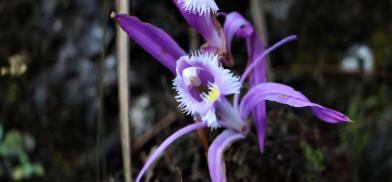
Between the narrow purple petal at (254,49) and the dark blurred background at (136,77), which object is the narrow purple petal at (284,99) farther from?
the dark blurred background at (136,77)

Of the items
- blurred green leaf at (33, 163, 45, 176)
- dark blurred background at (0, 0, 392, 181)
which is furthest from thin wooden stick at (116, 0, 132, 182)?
blurred green leaf at (33, 163, 45, 176)

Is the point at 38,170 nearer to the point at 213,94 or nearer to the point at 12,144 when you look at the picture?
the point at 12,144

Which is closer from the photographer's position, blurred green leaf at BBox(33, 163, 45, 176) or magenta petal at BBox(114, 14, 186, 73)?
magenta petal at BBox(114, 14, 186, 73)

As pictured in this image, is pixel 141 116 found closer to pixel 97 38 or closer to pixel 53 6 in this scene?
pixel 97 38

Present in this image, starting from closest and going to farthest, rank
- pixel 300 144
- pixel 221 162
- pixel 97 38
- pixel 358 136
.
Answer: pixel 221 162 → pixel 300 144 → pixel 358 136 → pixel 97 38

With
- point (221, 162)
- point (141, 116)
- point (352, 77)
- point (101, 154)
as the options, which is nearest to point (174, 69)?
point (221, 162)

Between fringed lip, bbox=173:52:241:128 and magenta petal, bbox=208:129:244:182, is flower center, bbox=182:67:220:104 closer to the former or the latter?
fringed lip, bbox=173:52:241:128
